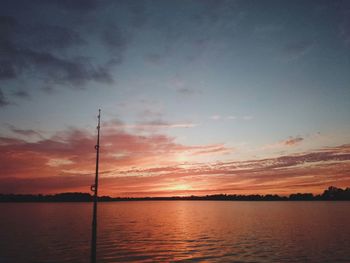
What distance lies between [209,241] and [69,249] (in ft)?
67.4

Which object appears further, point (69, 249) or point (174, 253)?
point (69, 249)

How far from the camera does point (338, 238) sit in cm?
5294

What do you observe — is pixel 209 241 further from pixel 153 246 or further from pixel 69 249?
pixel 69 249

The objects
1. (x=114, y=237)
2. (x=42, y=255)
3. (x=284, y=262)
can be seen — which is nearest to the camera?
(x=284, y=262)

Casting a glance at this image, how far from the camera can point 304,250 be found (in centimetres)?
Result: 4178

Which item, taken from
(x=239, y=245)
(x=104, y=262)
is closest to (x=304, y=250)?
(x=239, y=245)

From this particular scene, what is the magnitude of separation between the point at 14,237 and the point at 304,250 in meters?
46.3

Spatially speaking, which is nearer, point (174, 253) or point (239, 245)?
point (174, 253)

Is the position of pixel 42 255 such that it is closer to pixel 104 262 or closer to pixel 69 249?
pixel 69 249

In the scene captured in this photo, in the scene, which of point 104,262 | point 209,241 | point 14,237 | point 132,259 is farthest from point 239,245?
point 14,237

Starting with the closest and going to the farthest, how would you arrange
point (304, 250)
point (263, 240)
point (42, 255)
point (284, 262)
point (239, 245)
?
point (284, 262) → point (42, 255) → point (304, 250) → point (239, 245) → point (263, 240)

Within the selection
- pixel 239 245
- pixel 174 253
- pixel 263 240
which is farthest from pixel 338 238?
pixel 174 253

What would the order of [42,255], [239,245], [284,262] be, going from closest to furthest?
[284,262] < [42,255] < [239,245]

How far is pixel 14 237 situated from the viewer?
5562 centimetres
